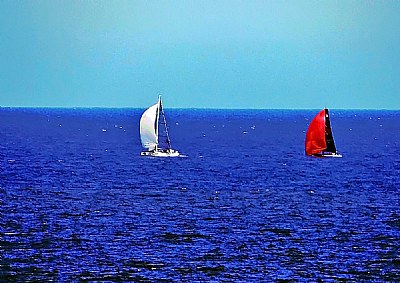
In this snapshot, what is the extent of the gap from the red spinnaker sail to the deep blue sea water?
921 cm

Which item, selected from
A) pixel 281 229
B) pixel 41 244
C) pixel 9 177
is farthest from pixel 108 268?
pixel 9 177

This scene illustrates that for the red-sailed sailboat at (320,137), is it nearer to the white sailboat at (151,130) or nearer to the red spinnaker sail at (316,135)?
the red spinnaker sail at (316,135)

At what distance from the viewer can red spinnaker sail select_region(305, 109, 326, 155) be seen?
441 feet

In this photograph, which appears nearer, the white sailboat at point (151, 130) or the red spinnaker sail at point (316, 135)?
the white sailboat at point (151, 130)

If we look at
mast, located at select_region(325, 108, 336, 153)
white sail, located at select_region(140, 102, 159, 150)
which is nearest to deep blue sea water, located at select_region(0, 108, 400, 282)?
white sail, located at select_region(140, 102, 159, 150)

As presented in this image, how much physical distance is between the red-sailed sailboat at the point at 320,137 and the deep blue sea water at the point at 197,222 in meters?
9.17

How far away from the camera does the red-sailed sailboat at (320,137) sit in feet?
441

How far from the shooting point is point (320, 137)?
137 metres

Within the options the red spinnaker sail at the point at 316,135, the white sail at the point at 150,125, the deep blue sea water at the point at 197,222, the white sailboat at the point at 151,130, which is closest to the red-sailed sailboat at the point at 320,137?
the red spinnaker sail at the point at 316,135

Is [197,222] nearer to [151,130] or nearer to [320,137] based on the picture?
[151,130]

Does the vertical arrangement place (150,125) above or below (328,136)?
above

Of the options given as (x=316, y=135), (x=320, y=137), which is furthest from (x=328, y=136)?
(x=316, y=135)

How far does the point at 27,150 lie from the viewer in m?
157

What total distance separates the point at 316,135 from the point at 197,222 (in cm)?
6859
